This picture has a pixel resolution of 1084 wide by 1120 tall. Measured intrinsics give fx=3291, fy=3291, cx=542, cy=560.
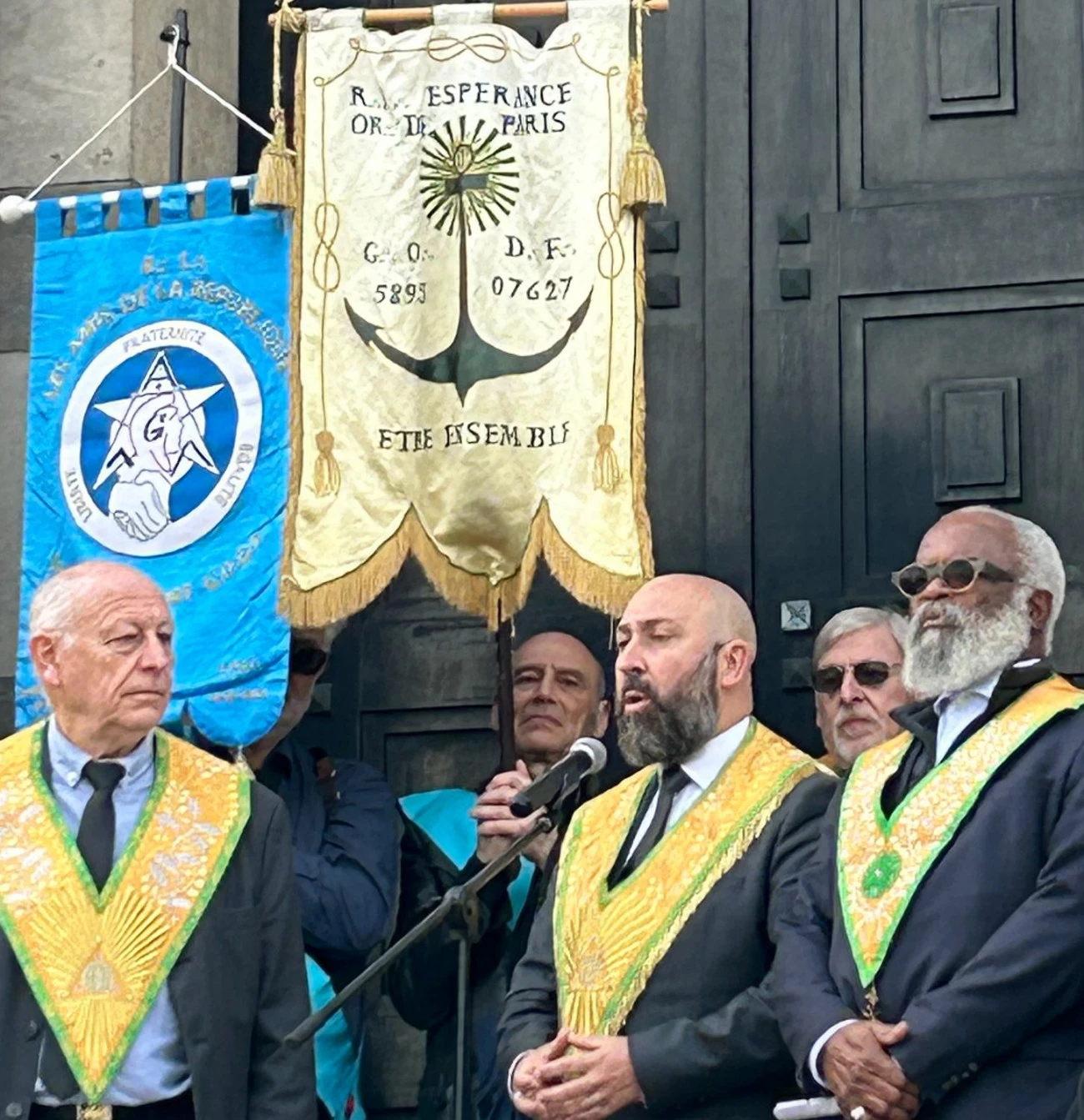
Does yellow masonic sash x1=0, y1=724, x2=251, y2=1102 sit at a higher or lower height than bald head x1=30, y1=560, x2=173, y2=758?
lower

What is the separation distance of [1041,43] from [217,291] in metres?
2.24

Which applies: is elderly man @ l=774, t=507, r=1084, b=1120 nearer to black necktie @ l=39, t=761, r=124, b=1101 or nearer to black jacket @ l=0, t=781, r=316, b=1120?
black jacket @ l=0, t=781, r=316, b=1120

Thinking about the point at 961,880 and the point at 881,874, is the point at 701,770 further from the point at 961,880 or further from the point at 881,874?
the point at 961,880

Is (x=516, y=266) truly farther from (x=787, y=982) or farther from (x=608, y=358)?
(x=787, y=982)

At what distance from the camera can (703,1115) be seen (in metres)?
6.85

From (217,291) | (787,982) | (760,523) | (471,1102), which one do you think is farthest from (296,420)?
(787,982)

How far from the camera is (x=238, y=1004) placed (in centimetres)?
692

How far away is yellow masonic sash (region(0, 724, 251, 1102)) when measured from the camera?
6.88 meters

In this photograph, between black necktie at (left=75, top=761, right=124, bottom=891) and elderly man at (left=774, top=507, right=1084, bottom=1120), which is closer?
elderly man at (left=774, top=507, right=1084, bottom=1120)

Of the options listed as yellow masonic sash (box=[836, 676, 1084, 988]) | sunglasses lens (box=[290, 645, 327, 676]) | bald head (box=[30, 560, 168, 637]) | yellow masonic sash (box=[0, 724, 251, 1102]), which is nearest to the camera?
yellow masonic sash (box=[836, 676, 1084, 988])

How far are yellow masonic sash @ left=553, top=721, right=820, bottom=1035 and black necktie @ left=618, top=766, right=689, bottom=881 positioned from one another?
0.13ft

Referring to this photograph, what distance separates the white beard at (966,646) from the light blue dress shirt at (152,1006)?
5.55ft

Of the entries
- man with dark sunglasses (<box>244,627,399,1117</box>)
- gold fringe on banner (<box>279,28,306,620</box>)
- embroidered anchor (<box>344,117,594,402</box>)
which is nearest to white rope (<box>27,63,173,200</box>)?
gold fringe on banner (<box>279,28,306,620</box>)

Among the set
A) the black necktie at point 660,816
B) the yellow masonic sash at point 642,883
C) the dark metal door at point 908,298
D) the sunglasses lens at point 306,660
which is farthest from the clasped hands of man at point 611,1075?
the dark metal door at point 908,298
